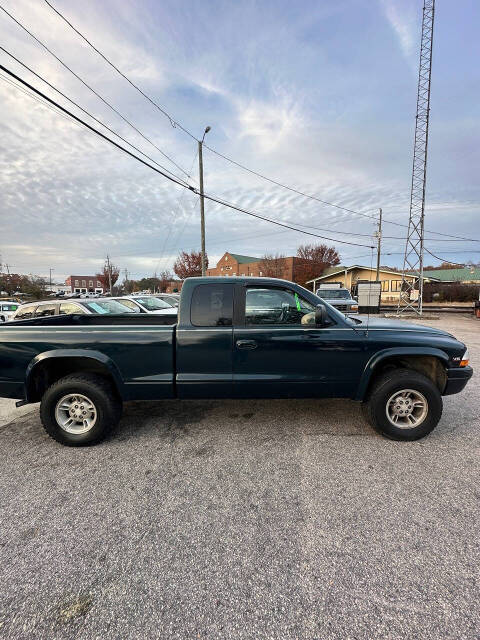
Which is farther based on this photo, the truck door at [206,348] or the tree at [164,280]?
the tree at [164,280]

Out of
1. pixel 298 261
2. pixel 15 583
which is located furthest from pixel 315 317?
pixel 298 261

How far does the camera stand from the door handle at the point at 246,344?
10.6 feet

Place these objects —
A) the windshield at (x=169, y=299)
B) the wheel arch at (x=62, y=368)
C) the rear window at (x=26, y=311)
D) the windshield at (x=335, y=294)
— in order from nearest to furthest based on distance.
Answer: the wheel arch at (x=62, y=368) < the rear window at (x=26, y=311) < the windshield at (x=169, y=299) < the windshield at (x=335, y=294)

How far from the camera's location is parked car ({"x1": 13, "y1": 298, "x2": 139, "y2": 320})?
7.80m

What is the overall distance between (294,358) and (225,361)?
74 cm

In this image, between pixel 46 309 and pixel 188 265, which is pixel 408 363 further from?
pixel 188 265

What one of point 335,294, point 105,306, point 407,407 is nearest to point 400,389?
point 407,407

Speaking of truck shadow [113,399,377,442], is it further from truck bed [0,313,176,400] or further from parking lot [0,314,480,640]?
truck bed [0,313,176,400]

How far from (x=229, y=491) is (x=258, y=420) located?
54.3 inches

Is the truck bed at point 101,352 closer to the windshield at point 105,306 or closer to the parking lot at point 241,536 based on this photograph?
the parking lot at point 241,536

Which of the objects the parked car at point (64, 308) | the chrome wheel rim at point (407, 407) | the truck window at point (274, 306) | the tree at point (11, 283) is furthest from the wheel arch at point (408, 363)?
the tree at point (11, 283)

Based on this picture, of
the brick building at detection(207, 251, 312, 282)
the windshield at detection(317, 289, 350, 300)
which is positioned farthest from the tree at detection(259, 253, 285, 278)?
the windshield at detection(317, 289, 350, 300)

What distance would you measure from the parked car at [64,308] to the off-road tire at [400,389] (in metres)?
6.79

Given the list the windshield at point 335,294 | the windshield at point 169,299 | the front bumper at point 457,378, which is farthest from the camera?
the windshield at point 335,294
